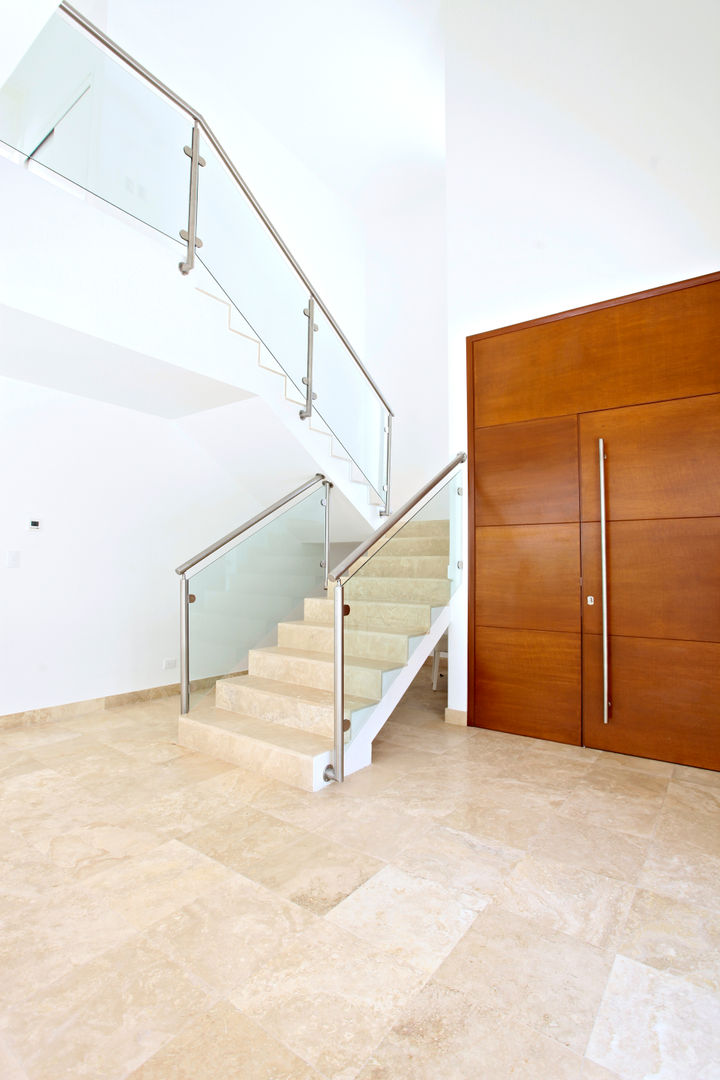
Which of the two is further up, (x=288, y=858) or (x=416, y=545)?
(x=416, y=545)

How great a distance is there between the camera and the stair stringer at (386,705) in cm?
318

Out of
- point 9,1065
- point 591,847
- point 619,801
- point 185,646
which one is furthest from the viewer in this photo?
point 185,646

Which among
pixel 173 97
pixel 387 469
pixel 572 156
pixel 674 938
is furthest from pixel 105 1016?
pixel 572 156

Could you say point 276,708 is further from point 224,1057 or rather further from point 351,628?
point 224,1057

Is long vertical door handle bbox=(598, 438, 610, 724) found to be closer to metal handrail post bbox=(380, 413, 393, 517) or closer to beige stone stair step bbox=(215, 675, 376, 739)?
beige stone stair step bbox=(215, 675, 376, 739)

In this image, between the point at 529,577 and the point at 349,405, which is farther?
the point at 349,405

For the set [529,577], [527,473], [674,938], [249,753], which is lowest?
[674,938]

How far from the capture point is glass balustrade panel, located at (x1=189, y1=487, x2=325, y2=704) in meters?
3.83

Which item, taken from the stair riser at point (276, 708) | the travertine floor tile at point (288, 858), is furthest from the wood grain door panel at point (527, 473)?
the travertine floor tile at point (288, 858)

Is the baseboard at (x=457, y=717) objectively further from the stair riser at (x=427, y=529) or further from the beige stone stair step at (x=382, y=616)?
the stair riser at (x=427, y=529)

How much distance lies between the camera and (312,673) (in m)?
3.68

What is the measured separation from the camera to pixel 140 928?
1.77m

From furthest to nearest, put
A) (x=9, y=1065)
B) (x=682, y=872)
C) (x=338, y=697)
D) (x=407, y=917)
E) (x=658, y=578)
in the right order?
1. (x=658, y=578)
2. (x=338, y=697)
3. (x=682, y=872)
4. (x=407, y=917)
5. (x=9, y=1065)

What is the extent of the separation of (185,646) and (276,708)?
0.74m
